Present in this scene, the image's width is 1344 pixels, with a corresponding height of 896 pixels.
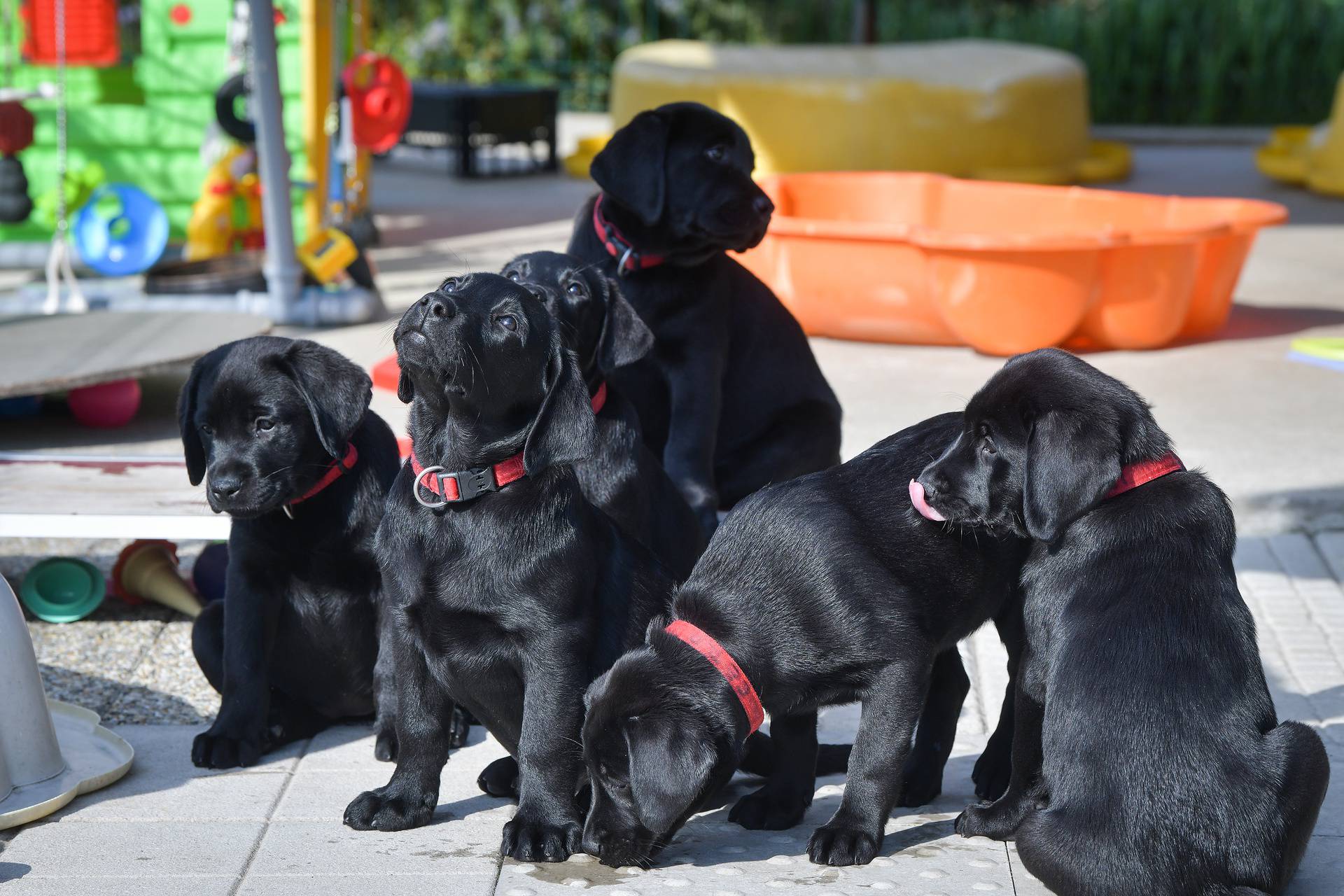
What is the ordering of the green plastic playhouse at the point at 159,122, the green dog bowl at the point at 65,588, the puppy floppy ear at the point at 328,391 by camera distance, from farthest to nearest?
the green plastic playhouse at the point at 159,122 → the green dog bowl at the point at 65,588 → the puppy floppy ear at the point at 328,391

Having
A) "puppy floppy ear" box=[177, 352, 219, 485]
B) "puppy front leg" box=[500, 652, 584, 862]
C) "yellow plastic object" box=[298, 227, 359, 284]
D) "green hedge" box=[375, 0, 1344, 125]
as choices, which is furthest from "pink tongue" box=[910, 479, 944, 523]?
"green hedge" box=[375, 0, 1344, 125]

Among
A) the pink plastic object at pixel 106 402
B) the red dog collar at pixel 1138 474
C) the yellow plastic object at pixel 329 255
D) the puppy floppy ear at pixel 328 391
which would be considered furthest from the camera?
the yellow plastic object at pixel 329 255

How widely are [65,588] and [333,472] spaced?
166 centimetres

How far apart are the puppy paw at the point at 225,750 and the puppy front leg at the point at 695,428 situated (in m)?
1.47

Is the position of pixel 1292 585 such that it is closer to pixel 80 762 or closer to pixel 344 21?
pixel 80 762

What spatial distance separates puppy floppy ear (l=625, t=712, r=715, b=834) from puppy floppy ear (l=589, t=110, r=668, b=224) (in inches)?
78.5

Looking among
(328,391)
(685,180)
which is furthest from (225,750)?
(685,180)

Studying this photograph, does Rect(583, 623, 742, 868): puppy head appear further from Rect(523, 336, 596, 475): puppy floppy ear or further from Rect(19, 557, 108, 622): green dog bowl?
Rect(19, 557, 108, 622): green dog bowl

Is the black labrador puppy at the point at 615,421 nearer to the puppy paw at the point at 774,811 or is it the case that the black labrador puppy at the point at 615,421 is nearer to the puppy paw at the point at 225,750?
the puppy paw at the point at 774,811

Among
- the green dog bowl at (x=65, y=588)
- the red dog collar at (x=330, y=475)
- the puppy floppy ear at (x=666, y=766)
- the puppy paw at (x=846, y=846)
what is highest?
the red dog collar at (x=330, y=475)

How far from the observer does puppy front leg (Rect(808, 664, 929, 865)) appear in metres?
3.18

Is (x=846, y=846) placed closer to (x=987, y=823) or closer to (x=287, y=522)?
(x=987, y=823)

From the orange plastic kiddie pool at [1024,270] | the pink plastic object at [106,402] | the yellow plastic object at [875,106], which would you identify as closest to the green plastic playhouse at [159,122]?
the pink plastic object at [106,402]

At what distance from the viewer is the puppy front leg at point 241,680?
3828 millimetres
